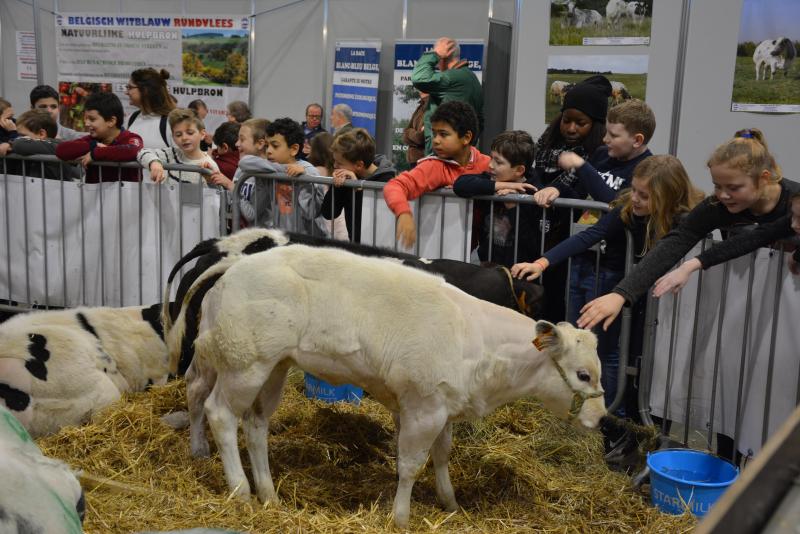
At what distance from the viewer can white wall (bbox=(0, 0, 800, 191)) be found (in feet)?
20.9

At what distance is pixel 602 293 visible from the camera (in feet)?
14.9

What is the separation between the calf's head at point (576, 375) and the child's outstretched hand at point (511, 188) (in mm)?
1418

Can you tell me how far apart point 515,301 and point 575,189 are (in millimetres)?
1044

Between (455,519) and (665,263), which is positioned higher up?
(665,263)

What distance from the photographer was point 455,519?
144 inches

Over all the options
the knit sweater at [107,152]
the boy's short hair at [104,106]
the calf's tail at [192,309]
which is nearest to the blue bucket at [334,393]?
the calf's tail at [192,309]

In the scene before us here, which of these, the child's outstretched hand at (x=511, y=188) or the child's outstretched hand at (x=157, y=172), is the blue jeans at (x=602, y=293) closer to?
the child's outstretched hand at (x=511, y=188)

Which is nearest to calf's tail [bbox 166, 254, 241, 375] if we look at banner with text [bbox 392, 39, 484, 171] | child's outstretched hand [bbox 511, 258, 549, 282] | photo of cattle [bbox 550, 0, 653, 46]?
child's outstretched hand [bbox 511, 258, 549, 282]

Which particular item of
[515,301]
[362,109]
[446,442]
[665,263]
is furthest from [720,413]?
[362,109]

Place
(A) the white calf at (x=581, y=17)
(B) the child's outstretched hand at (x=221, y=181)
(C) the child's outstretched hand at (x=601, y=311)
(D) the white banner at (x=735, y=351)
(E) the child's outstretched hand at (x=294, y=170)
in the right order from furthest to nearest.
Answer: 1. (A) the white calf at (x=581, y=17)
2. (B) the child's outstretched hand at (x=221, y=181)
3. (E) the child's outstretched hand at (x=294, y=170)
4. (D) the white banner at (x=735, y=351)
5. (C) the child's outstretched hand at (x=601, y=311)

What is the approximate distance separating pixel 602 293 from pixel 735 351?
2.51 feet

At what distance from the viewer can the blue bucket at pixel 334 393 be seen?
498 centimetres

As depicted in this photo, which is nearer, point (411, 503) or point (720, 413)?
point (411, 503)

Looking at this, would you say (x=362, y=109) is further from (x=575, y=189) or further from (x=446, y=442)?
(x=446, y=442)
